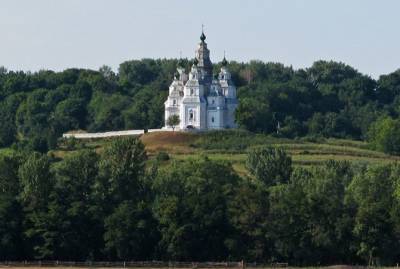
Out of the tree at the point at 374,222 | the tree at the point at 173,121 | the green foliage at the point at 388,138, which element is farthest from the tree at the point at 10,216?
the green foliage at the point at 388,138

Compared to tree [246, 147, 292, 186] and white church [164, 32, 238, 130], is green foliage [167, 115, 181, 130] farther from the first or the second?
tree [246, 147, 292, 186]

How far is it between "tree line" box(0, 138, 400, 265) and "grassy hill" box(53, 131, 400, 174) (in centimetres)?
3689

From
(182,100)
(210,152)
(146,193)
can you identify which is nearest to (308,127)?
(182,100)

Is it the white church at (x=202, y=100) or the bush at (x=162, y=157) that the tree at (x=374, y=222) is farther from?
the white church at (x=202, y=100)

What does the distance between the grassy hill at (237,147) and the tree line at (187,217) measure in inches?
1453

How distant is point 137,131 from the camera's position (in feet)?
547

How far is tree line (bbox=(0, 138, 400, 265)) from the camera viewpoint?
96.1 meters

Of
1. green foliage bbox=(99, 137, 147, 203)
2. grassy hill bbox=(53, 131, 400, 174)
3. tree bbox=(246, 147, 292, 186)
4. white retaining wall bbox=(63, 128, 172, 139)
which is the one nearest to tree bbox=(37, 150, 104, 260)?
green foliage bbox=(99, 137, 147, 203)

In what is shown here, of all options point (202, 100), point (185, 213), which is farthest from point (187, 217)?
point (202, 100)

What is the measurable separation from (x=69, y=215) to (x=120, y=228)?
3.56 meters

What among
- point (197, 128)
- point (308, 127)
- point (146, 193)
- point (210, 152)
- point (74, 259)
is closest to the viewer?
point (74, 259)

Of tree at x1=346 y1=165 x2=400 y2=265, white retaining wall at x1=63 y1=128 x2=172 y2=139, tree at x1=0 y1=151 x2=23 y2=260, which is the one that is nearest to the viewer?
tree at x1=346 y1=165 x2=400 y2=265

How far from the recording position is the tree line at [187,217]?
96.1m

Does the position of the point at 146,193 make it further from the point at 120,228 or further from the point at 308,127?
the point at 308,127
